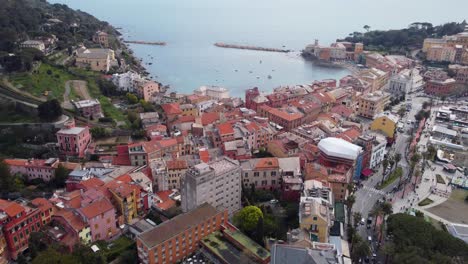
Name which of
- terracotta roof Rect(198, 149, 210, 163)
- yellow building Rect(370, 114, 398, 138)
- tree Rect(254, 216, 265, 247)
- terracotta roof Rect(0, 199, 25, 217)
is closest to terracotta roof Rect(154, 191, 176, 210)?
terracotta roof Rect(198, 149, 210, 163)

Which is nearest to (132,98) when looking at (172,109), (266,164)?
(172,109)

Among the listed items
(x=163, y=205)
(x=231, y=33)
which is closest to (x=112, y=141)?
(x=163, y=205)

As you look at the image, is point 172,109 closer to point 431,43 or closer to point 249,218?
point 249,218

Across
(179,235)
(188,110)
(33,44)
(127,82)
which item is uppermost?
(33,44)

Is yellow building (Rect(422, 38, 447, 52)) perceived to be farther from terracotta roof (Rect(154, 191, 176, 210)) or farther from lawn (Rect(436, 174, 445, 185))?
terracotta roof (Rect(154, 191, 176, 210))

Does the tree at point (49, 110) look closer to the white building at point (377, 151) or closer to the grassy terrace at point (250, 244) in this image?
the grassy terrace at point (250, 244)

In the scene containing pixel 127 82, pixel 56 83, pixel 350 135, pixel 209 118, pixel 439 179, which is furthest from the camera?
pixel 127 82
